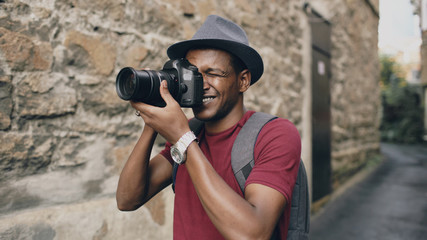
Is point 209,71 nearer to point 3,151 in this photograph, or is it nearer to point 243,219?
point 243,219

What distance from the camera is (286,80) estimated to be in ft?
12.0

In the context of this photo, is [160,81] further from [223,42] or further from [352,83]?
[352,83]

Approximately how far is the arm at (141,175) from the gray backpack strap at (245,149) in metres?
0.32

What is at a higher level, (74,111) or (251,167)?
(74,111)

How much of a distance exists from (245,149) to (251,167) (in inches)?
2.6

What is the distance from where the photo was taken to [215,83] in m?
1.26

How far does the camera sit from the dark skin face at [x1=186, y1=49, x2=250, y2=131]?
49.6 inches

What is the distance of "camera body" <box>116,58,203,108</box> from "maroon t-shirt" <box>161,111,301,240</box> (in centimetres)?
20

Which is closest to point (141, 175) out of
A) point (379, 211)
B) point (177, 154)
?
point (177, 154)

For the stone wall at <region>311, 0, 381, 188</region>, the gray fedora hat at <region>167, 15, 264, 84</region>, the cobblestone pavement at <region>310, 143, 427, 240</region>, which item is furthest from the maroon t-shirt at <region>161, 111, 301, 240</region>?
the stone wall at <region>311, 0, 381, 188</region>

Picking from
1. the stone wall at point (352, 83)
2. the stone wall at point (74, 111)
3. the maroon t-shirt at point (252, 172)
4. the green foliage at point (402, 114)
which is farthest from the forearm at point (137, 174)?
the green foliage at point (402, 114)

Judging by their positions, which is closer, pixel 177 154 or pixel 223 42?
pixel 177 154

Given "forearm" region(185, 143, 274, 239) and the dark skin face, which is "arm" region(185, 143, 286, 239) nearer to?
"forearm" region(185, 143, 274, 239)

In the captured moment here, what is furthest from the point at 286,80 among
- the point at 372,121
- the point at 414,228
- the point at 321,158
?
the point at 372,121
